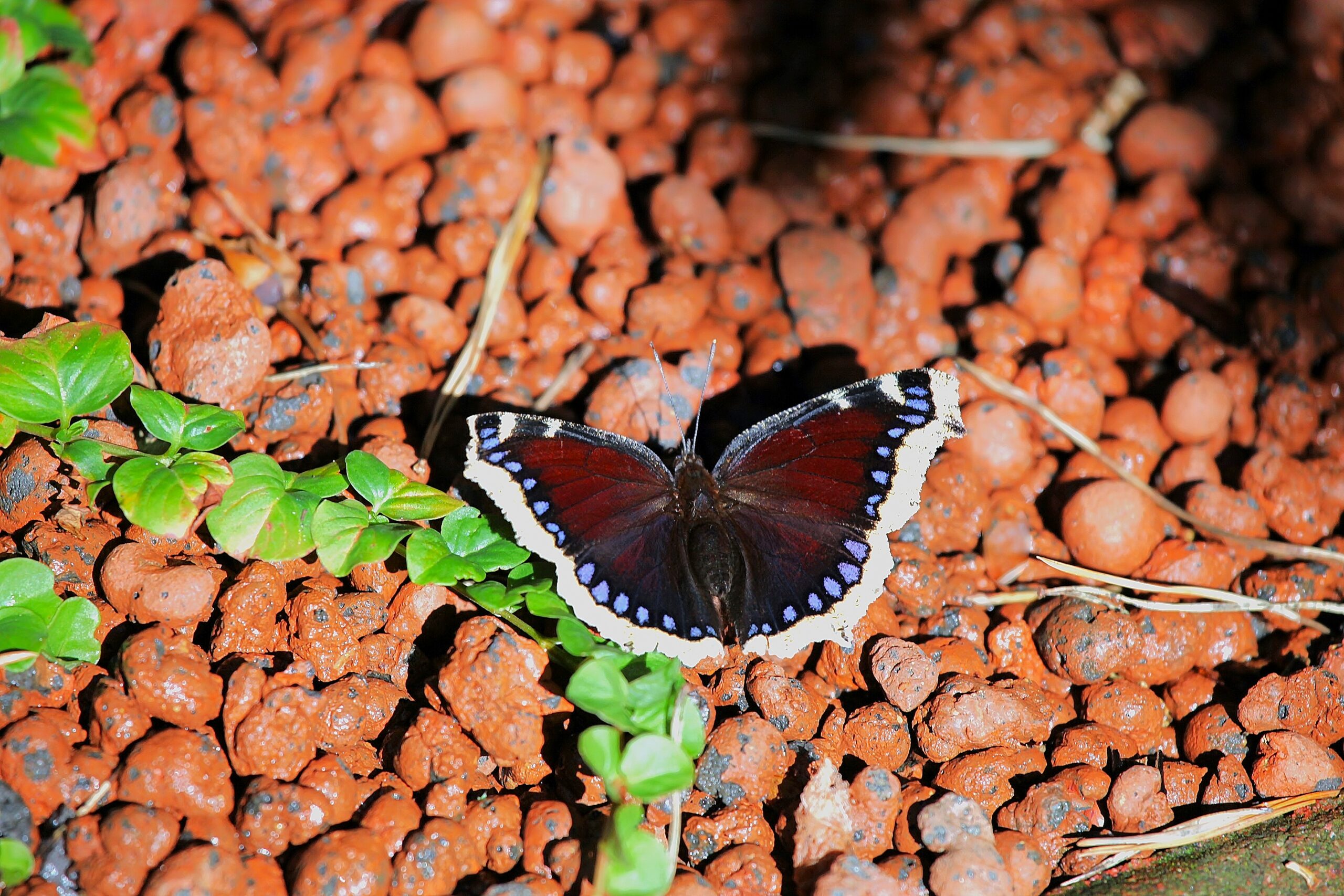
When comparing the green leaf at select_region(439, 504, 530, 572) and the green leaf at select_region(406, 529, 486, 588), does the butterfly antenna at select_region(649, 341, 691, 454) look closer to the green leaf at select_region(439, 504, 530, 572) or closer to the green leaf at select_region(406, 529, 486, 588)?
the green leaf at select_region(439, 504, 530, 572)

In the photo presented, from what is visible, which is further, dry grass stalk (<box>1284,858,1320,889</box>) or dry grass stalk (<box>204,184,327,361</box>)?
dry grass stalk (<box>204,184,327,361</box>)

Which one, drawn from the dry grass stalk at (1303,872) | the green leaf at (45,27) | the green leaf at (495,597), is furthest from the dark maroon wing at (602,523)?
the green leaf at (45,27)

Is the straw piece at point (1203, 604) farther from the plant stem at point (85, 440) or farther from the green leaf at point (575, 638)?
the plant stem at point (85, 440)

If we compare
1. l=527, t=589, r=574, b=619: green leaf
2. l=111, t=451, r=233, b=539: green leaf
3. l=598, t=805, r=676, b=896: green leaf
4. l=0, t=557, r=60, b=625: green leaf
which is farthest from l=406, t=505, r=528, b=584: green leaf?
l=0, t=557, r=60, b=625: green leaf

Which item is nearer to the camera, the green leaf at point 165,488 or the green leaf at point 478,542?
the green leaf at point 165,488

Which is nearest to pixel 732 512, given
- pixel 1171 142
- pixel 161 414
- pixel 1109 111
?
pixel 161 414
